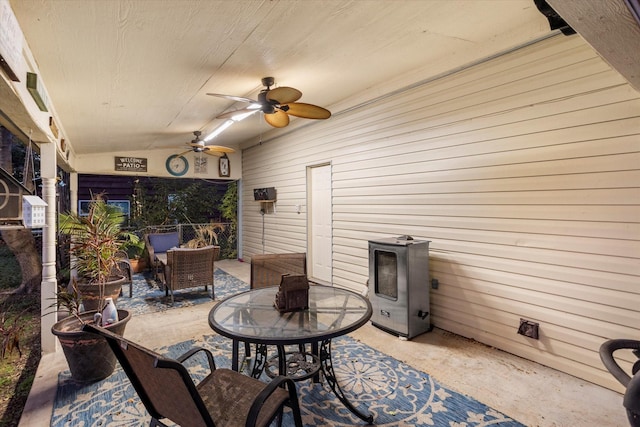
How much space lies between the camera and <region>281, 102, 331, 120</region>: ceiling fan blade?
3281mm

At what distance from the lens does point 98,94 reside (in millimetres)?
3053

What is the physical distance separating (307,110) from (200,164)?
530 cm

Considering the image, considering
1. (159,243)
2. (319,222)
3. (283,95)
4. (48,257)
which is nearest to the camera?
(283,95)

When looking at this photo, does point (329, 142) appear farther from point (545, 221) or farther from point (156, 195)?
point (156, 195)

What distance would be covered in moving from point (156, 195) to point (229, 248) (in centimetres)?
235

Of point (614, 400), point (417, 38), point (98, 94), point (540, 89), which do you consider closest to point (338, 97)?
point (417, 38)

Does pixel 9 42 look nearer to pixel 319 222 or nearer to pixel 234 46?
pixel 234 46

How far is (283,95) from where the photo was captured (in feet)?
9.87

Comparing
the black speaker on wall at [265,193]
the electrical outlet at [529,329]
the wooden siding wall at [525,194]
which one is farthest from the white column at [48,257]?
the electrical outlet at [529,329]

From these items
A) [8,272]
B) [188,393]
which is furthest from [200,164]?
[188,393]

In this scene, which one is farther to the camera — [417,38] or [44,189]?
[44,189]

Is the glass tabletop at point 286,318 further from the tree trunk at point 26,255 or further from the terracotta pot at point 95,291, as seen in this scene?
the tree trunk at point 26,255

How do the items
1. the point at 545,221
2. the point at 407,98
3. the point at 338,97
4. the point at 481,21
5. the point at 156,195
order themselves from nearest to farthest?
1. the point at 481,21
2. the point at 545,221
3. the point at 407,98
4. the point at 338,97
5. the point at 156,195

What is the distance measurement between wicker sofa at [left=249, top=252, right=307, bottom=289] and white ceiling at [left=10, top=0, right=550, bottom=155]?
1853 mm
